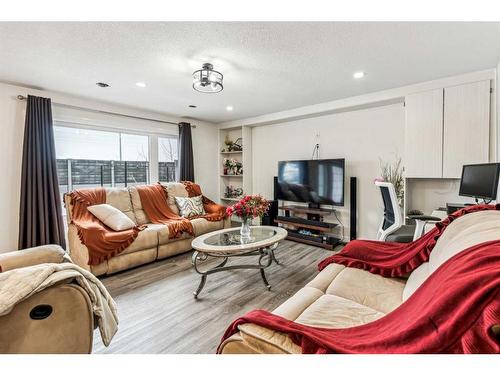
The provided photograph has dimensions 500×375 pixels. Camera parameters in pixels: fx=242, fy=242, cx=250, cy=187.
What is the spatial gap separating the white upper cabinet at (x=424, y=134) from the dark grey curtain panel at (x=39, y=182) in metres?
4.55

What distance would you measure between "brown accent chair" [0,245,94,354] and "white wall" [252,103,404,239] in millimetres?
3700

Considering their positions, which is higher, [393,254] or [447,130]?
[447,130]

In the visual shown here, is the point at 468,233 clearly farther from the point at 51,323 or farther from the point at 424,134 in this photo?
the point at 424,134

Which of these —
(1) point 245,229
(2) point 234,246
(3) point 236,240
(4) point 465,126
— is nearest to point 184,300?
(2) point 234,246

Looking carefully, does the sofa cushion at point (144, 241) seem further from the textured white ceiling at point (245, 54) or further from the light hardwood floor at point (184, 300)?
the textured white ceiling at point (245, 54)

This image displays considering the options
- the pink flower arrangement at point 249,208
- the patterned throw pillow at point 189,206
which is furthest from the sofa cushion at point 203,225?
the pink flower arrangement at point 249,208

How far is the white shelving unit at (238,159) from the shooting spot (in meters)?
5.04

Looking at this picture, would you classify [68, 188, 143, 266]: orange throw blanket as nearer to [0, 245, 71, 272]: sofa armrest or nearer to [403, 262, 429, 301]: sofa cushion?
[0, 245, 71, 272]: sofa armrest

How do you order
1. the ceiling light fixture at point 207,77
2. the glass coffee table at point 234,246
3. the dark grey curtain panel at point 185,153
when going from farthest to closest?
1. the dark grey curtain panel at point 185,153
2. the ceiling light fixture at point 207,77
3. the glass coffee table at point 234,246

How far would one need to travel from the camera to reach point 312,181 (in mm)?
4000

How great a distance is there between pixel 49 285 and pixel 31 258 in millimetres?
630

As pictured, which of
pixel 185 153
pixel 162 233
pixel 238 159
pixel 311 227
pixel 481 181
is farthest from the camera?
pixel 238 159

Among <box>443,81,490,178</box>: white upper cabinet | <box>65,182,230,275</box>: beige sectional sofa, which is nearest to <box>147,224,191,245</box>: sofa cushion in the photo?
<box>65,182,230,275</box>: beige sectional sofa
